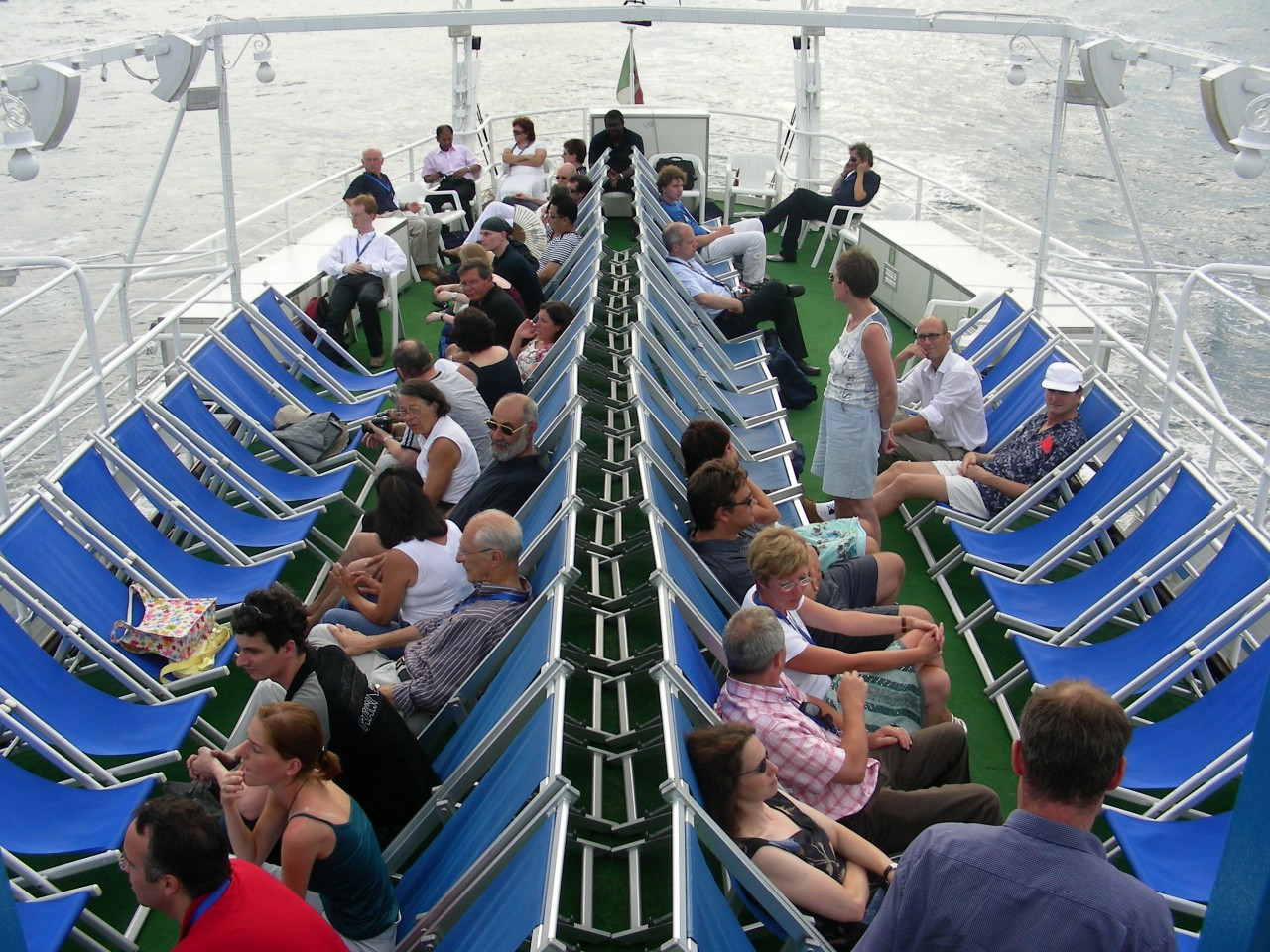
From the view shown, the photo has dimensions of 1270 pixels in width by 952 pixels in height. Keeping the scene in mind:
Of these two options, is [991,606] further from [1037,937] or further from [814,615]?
[1037,937]

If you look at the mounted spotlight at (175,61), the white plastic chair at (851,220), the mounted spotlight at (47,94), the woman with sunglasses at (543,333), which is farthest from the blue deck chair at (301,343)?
the white plastic chair at (851,220)

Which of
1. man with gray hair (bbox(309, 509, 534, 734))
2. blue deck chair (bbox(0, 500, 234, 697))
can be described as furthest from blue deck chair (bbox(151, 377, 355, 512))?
man with gray hair (bbox(309, 509, 534, 734))

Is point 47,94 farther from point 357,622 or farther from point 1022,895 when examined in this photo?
point 1022,895

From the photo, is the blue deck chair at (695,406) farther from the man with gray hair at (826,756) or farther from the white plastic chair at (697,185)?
the white plastic chair at (697,185)

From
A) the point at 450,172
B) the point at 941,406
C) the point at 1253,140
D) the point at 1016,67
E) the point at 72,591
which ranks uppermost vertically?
the point at 1016,67

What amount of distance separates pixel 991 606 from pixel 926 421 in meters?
1.25

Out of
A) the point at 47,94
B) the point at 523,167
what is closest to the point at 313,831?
the point at 47,94

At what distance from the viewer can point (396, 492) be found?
3682 mm

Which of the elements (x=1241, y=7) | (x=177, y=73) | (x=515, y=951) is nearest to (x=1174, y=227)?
(x=1241, y=7)

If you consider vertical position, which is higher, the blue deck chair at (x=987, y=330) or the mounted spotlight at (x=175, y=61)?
the mounted spotlight at (x=175, y=61)

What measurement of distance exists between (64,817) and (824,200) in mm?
7666

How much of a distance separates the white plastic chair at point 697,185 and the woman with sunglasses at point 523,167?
A: 3.03ft

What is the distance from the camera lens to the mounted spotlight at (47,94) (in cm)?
415

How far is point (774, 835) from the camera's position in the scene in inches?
99.9
